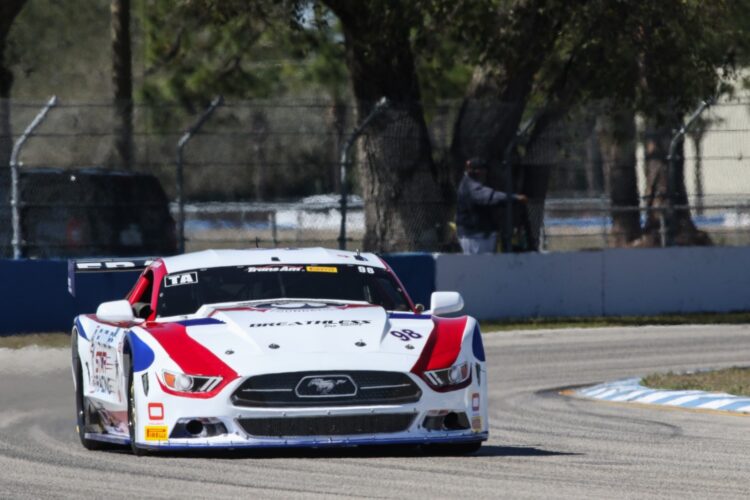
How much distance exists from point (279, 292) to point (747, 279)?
1396 cm

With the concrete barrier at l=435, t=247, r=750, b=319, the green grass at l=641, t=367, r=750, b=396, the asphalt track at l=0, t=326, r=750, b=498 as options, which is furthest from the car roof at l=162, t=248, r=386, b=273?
the concrete barrier at l=435, t=247, r=750, b=319

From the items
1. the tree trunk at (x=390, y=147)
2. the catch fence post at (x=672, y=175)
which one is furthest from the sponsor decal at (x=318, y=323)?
the catch fence post at (x=672, y=175)

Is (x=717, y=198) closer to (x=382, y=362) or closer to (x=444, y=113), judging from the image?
(x=444, y=113)

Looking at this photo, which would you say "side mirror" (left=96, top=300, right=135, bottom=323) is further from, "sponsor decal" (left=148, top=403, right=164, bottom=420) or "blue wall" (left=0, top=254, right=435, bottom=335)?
"blue wall" (left=0, top=254, right=435, bottom=335)

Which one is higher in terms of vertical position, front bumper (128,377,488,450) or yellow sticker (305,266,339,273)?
yellow sticker (305,266,339,273)

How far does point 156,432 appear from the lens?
848 centimetres

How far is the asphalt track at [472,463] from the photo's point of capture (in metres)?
7.42

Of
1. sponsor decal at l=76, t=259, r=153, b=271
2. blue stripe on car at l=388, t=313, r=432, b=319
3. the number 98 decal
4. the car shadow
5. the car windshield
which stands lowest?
the car shadow

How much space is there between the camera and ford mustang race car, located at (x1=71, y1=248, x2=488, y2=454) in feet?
27.4

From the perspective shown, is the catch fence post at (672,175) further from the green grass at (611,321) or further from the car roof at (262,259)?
the car roof at (262,259)

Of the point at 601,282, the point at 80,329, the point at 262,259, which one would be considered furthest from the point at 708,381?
the point at 601,282

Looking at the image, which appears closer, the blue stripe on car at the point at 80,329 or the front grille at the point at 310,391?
the front grille at the point at 310,391

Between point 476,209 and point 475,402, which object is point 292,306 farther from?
point 476,209

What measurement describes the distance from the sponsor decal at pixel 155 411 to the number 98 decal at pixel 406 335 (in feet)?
4.18
